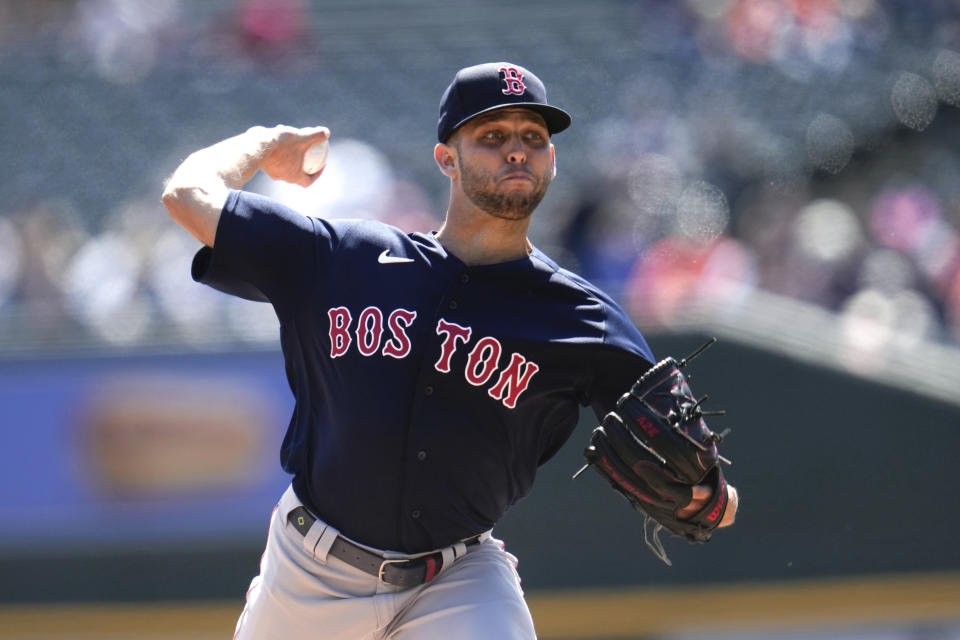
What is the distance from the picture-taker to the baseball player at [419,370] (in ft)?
10.1

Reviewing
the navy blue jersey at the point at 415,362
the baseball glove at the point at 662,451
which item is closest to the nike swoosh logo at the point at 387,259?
the navy blue jersey at the point at 415,362

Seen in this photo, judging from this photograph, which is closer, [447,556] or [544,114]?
[447,556]

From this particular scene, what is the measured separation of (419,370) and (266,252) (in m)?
0.46

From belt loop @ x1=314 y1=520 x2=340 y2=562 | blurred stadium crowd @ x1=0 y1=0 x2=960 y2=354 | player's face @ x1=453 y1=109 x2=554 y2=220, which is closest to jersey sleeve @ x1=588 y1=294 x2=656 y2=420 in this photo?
player's face @ x1=453 y1=109 x2=554 y2=220

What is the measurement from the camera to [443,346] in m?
3.10

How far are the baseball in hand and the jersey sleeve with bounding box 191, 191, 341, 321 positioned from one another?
0.64 ft

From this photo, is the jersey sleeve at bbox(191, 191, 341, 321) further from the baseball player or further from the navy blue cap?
the navy blue cap

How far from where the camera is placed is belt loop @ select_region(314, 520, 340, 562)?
312 cm

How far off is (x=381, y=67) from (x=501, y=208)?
8475mm

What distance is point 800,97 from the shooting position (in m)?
10.2

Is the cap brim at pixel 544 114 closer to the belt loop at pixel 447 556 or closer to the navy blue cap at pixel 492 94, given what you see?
the navy blue cap at pixel 492 94

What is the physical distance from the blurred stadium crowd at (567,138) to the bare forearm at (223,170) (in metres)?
3.92

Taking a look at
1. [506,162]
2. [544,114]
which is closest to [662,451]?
[506,162]

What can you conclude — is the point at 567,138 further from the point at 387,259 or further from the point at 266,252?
the point at 266,252
